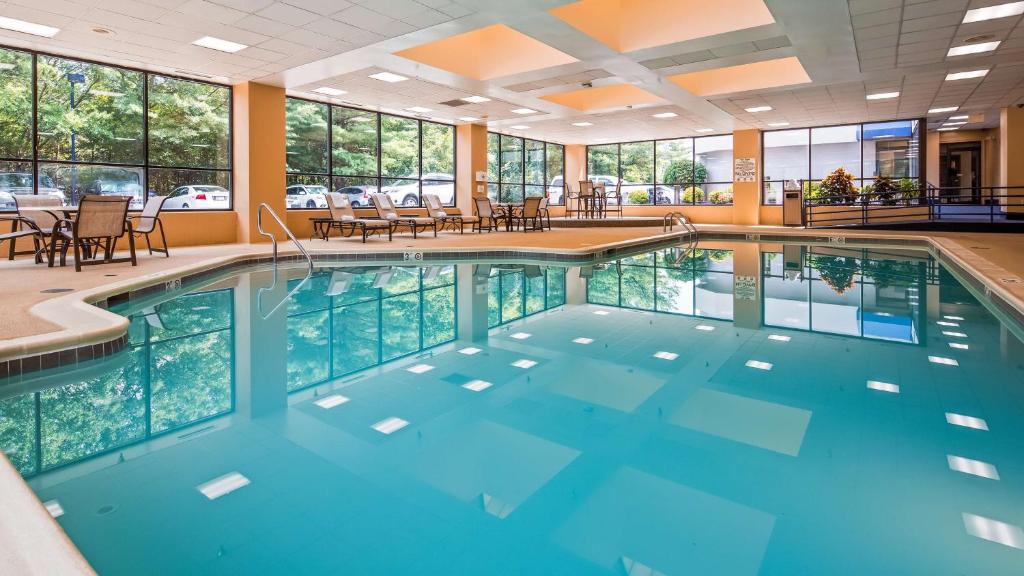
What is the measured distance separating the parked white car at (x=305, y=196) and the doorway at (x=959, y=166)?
1870 cm

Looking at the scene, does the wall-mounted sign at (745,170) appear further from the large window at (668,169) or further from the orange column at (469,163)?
the orange column at (469,163)

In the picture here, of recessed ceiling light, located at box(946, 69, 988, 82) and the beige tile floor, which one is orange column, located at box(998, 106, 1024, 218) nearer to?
the beige tile floor

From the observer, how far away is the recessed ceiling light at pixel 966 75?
Answer: 10.1 m

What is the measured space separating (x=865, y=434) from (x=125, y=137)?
11.2 metres

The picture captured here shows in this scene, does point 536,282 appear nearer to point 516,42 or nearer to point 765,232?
point 516,42

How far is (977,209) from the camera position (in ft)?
53.9

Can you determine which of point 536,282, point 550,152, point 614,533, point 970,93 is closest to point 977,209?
point 970,93

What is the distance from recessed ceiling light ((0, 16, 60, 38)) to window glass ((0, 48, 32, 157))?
1.29 m

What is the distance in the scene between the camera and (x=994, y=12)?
707 centimetres

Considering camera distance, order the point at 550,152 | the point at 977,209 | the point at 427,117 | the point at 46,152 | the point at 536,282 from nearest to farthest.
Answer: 1. the point at 536,282
2. the point at 46,152
3. the point at 427,117
4. the point at 977,209
5. the point at 550,152

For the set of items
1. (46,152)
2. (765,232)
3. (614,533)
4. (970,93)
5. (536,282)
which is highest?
(970,93)

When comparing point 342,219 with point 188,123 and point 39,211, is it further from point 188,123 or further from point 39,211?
point 39,211

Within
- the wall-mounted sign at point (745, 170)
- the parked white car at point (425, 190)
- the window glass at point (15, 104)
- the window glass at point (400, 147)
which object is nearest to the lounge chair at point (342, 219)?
the parked white car at point (425, 190)

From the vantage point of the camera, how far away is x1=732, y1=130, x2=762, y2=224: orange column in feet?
55.9
